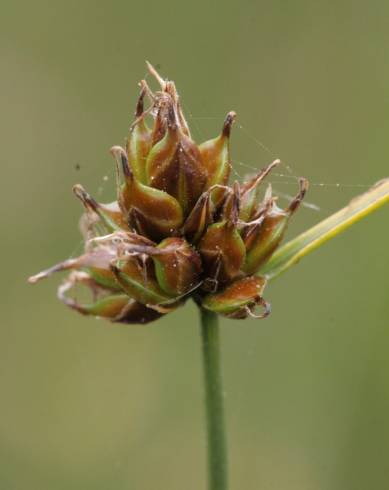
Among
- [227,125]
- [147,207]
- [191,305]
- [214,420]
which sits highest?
[191,305]

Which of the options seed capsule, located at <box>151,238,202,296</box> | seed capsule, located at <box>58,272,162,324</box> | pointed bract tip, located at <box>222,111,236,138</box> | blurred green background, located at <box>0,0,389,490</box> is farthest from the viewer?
blurred green background, located at <box>0,0,389,490</box>

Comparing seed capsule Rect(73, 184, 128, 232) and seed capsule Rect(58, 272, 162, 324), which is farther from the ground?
seed capsule Rect(73, 184, 128, 232)

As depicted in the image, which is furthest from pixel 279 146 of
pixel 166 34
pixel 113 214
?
pixel 113 214

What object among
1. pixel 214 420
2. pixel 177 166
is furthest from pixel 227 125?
pixel 214 420

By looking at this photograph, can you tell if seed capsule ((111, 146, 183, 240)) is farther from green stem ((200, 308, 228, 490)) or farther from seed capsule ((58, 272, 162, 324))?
green stem ((200, 308, 228, 490))

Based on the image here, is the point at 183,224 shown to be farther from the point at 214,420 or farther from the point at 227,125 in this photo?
the point at 214,420

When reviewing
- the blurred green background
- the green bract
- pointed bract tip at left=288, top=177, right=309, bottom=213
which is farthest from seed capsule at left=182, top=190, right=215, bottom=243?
the blurred green background

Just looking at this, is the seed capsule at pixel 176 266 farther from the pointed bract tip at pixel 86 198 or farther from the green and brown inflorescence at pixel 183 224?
the pointed bract tip at pixel 86 198
